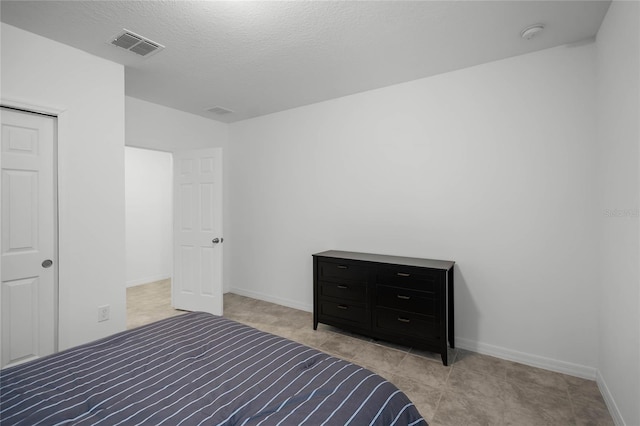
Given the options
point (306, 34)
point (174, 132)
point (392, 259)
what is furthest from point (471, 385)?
point (174, 132)

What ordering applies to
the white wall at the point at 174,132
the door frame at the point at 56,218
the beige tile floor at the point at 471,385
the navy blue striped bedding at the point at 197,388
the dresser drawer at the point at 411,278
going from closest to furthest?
the navy blue striped bedding at the point at 197,388, the beige tile floor at the point at 471,385, the door frame at the point at 56,218, the dresser drawer at the point at 411,278, the white wall at the point at 174,132

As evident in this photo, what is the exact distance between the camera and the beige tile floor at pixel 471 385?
1986 millimetres

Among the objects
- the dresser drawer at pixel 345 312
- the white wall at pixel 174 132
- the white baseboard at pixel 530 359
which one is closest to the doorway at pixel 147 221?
the white wall at pixel 174 132

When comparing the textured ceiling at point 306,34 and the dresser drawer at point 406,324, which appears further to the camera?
the dresser drawer at point 406,324

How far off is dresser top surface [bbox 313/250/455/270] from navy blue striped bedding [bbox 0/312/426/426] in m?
1.55

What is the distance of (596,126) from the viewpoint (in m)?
2.39

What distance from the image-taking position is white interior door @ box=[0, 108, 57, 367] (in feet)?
7.61

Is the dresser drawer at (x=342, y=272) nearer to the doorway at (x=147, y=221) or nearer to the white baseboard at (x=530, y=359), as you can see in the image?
the white baseboard at (x=530, y=359)

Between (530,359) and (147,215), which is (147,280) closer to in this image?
(147,215)

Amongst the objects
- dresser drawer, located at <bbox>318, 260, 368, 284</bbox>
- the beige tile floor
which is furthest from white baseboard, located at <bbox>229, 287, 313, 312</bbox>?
dresser drawer, located at <bbox>318, 260, 368, 284</bbox>

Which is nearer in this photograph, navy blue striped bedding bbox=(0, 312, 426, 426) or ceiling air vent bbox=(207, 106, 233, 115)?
navy blue striped bedding bbox=(0, 312, 426, 426)

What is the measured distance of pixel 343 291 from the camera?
324cm

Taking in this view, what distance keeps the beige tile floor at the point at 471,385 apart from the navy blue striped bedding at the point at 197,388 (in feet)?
3.53

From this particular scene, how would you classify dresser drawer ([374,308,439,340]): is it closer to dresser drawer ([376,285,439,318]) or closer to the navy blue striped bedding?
dresser drawer ([376,285,439,318])
